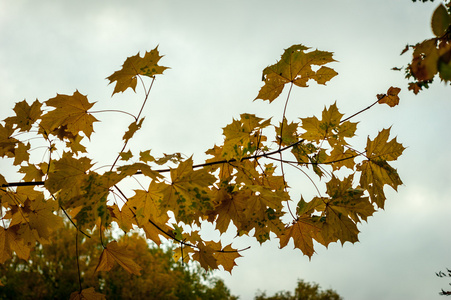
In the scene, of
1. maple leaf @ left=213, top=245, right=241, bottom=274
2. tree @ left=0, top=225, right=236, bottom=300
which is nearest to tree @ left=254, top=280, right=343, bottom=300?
tree @ left=0, top=225, right=236, bottom=300

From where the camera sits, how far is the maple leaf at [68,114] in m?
2.17

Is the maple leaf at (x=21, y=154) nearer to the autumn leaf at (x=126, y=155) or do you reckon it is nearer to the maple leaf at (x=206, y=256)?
the autumn leaf at (x=126, y=155)

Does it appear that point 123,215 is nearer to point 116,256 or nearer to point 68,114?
point 116,256

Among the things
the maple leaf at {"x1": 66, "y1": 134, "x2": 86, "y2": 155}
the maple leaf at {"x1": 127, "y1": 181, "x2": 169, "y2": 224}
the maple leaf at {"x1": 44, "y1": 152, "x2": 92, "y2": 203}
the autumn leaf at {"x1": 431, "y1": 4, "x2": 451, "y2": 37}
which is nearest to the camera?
the autumn leaf at {"x1": 431, "y1": 4, "x2": 451, "y2": 37}

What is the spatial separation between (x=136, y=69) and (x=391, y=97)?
1.54 meters

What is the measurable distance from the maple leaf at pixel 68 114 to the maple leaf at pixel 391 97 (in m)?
1.76

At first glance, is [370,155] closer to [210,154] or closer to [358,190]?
[358,190]

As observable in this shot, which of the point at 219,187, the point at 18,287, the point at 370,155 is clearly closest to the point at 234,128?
the point at 219,187

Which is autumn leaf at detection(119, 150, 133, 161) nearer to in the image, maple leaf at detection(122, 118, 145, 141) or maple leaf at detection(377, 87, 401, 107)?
maple leaf at detection(122, 118, 145, 141)

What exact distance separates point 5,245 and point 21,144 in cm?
62

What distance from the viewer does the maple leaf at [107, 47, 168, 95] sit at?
82.9 inches

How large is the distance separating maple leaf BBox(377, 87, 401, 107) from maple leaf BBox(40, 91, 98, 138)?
1.76 meters

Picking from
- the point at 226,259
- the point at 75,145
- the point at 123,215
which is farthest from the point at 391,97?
the point at 75,145

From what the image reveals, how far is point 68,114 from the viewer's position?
7.33 ft
